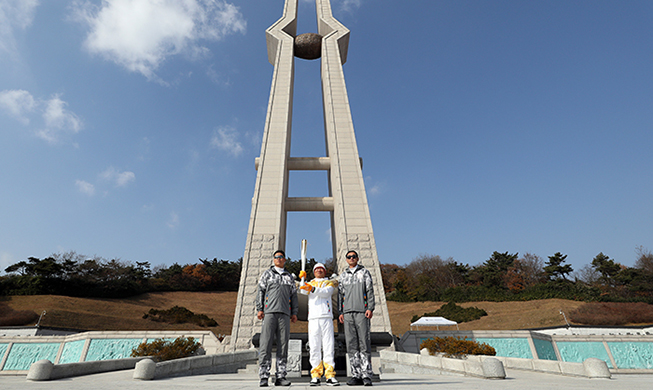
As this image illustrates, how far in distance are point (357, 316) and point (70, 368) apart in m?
4.73

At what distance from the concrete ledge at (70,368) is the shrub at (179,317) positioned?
17.8 metres

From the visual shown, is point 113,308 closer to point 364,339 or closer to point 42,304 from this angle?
point 42,304

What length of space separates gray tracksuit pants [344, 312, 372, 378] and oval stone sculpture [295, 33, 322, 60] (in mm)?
15851

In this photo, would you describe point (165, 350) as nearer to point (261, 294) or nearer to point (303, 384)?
point (261, 294)

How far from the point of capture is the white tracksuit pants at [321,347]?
3762 mm

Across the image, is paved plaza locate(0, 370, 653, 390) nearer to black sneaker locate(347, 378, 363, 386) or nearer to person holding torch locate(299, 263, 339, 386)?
black sneaker locate(347, 378, 363, 386)

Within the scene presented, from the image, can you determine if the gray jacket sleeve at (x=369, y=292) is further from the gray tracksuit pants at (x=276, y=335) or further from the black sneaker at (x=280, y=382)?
the black sneaker at (x=280, y=382)

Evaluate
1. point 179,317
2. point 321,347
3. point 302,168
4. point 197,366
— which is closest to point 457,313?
point 302,168

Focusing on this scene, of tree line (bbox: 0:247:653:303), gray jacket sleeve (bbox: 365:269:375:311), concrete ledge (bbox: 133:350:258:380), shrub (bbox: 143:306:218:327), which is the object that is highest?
tree line (bbox: 0:247:653:303)

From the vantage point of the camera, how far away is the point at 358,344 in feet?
13.1

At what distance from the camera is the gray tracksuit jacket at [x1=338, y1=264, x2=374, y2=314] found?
159 inches

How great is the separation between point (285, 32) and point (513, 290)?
2761 centimetres

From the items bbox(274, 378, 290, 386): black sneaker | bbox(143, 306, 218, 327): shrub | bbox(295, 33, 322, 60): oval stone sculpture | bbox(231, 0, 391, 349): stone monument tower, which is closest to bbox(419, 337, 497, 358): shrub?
bbox(231, 0, 391, 349): stone monument tower

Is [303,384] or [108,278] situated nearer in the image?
[303,384]
